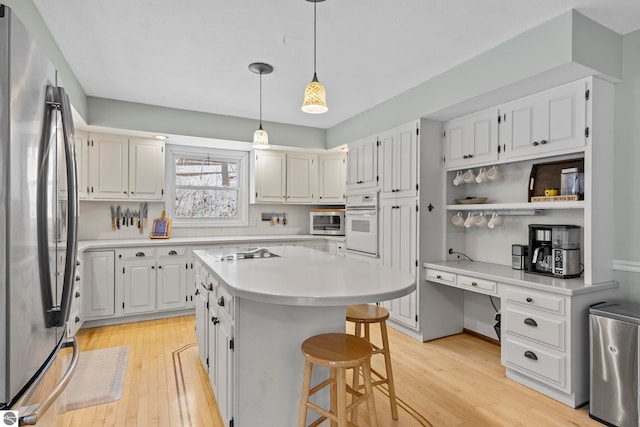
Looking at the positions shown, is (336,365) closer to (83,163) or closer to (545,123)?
(545,123)

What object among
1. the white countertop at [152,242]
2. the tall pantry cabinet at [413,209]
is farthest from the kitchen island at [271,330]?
the white countertop at [152,242]

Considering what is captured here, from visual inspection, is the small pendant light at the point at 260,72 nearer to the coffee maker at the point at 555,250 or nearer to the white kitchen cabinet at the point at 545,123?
the white kitchen cabinet at the point at 545,123

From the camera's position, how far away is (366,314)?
219 cm

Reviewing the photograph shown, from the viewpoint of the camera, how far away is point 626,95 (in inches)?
98.9

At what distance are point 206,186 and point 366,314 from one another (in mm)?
3649

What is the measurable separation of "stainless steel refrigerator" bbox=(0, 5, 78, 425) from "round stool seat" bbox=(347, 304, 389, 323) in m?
1.47

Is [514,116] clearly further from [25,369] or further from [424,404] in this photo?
[25,369]

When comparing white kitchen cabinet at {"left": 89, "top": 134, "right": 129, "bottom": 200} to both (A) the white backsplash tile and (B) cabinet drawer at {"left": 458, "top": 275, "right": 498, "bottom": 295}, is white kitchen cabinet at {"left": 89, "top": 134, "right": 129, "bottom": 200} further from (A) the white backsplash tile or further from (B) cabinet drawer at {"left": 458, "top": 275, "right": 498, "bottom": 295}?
(B) cabinet drawer at {"left": 458, "top": 275, "right": 498, "bottom": 295}

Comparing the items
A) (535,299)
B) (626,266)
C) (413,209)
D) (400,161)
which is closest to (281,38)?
(400,161)

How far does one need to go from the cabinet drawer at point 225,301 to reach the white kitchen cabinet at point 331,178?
3.40 m

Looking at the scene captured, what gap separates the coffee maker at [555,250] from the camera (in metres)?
2.59

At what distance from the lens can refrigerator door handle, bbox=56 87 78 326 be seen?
1.19 m

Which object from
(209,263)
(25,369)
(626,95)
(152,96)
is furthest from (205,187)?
(626,95)

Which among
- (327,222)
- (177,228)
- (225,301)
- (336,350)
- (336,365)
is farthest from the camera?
(327,222)
